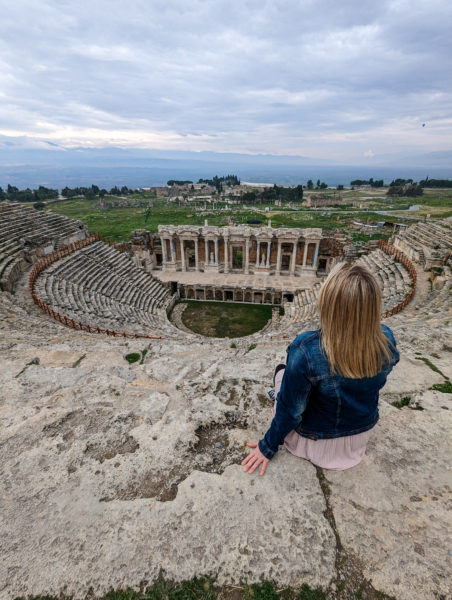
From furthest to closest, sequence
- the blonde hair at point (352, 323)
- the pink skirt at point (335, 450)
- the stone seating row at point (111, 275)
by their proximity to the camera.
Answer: the stone seating row at point (111, 275) < the pink skirt at point (335, 450) < the blonde hair at point (352, 323)

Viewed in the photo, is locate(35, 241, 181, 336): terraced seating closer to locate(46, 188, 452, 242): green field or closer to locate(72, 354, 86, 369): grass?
locate(72, 354, 86, 369): grass

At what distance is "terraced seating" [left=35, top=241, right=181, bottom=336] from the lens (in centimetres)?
1596

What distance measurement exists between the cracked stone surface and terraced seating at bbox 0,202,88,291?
15.9 metres

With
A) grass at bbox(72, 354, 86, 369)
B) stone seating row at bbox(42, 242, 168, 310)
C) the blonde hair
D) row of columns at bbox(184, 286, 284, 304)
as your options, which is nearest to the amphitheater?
grass at bbox(72, 354, 86, 369)

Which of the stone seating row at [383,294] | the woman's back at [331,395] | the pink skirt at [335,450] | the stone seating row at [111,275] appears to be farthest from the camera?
the stone seating row at [111,275]

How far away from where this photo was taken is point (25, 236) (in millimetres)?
21625

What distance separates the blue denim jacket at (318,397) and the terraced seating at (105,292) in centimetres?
1309

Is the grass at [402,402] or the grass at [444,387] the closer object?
the grass at [402,402]

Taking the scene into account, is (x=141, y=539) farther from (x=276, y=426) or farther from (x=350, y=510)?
(x=350, y=510)

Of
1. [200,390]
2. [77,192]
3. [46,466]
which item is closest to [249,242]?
[200,390]

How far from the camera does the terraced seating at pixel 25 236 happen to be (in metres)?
17.7

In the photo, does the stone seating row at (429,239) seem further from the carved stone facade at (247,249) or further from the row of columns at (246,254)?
the row of columns at (246,254)

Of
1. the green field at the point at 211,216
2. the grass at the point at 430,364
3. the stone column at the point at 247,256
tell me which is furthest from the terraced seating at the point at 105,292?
the green field at the point at 211,216

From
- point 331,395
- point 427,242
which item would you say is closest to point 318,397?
point 331,395
